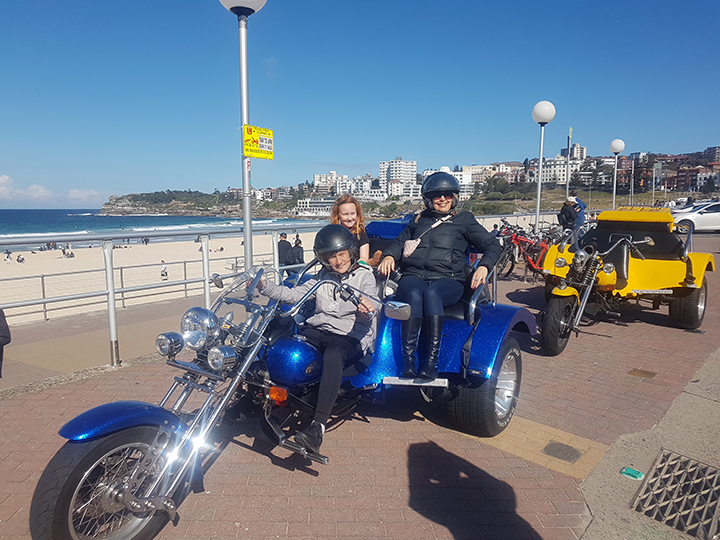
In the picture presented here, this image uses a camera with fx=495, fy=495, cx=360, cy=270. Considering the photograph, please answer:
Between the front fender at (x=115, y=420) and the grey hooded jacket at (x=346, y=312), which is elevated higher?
the grey hooded jacket at (x=346, y=312)

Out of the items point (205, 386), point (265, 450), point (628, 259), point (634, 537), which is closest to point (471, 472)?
point (634, 537)

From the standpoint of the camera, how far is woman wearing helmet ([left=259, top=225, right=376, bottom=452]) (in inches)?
126

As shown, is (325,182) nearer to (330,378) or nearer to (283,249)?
(283,249)

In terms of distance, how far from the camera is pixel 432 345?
11.7 ft

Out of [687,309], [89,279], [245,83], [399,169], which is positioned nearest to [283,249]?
[245,83]

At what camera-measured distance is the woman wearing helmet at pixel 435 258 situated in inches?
143

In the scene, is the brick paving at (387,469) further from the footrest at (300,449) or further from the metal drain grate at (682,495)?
the metal drain grate at (682,495)

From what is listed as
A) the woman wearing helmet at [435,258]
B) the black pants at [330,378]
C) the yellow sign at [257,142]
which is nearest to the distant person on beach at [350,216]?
the woman wearing helmet at [435,258]

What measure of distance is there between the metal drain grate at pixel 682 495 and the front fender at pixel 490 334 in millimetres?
1208

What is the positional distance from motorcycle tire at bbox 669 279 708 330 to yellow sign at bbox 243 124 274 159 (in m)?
5.96

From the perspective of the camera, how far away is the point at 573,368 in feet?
18.1

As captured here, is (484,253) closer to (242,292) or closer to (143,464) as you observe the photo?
(242,292)

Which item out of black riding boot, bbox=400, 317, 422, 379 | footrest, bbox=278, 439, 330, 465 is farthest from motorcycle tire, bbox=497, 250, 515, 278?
footrest, bbox=278, 439, 330, 465

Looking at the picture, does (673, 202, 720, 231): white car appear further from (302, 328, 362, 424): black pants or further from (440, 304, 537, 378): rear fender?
(302, 328, 362, 424): black pants
